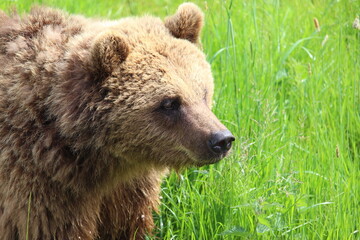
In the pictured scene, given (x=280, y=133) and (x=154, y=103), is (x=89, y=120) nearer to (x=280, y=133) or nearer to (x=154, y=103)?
(x=154, y=103)

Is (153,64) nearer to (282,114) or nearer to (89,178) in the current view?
(89,178)

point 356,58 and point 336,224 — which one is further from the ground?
point 356,58

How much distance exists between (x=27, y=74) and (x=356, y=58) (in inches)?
138

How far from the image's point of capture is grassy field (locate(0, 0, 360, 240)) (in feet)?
15.6

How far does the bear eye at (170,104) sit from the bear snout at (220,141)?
367 mm

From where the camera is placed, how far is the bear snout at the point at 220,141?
166 inches

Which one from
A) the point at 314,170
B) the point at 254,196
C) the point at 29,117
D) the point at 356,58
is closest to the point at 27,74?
the point at 29,117

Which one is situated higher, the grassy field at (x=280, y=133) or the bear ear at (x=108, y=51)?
the bear ear at (x=108, y=51)

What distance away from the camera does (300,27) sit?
7.42 metres

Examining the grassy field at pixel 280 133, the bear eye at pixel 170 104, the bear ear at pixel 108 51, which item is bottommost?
the grassy field at pixel 280 133

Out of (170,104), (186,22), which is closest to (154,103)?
(170,104)

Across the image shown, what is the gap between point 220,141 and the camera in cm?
422

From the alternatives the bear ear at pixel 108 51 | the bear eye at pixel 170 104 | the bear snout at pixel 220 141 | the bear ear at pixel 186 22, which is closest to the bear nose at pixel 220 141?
the bear snout at pixel 220 141

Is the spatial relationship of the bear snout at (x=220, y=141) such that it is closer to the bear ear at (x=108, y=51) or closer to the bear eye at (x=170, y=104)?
the bear eye at (x=170, y=104)
